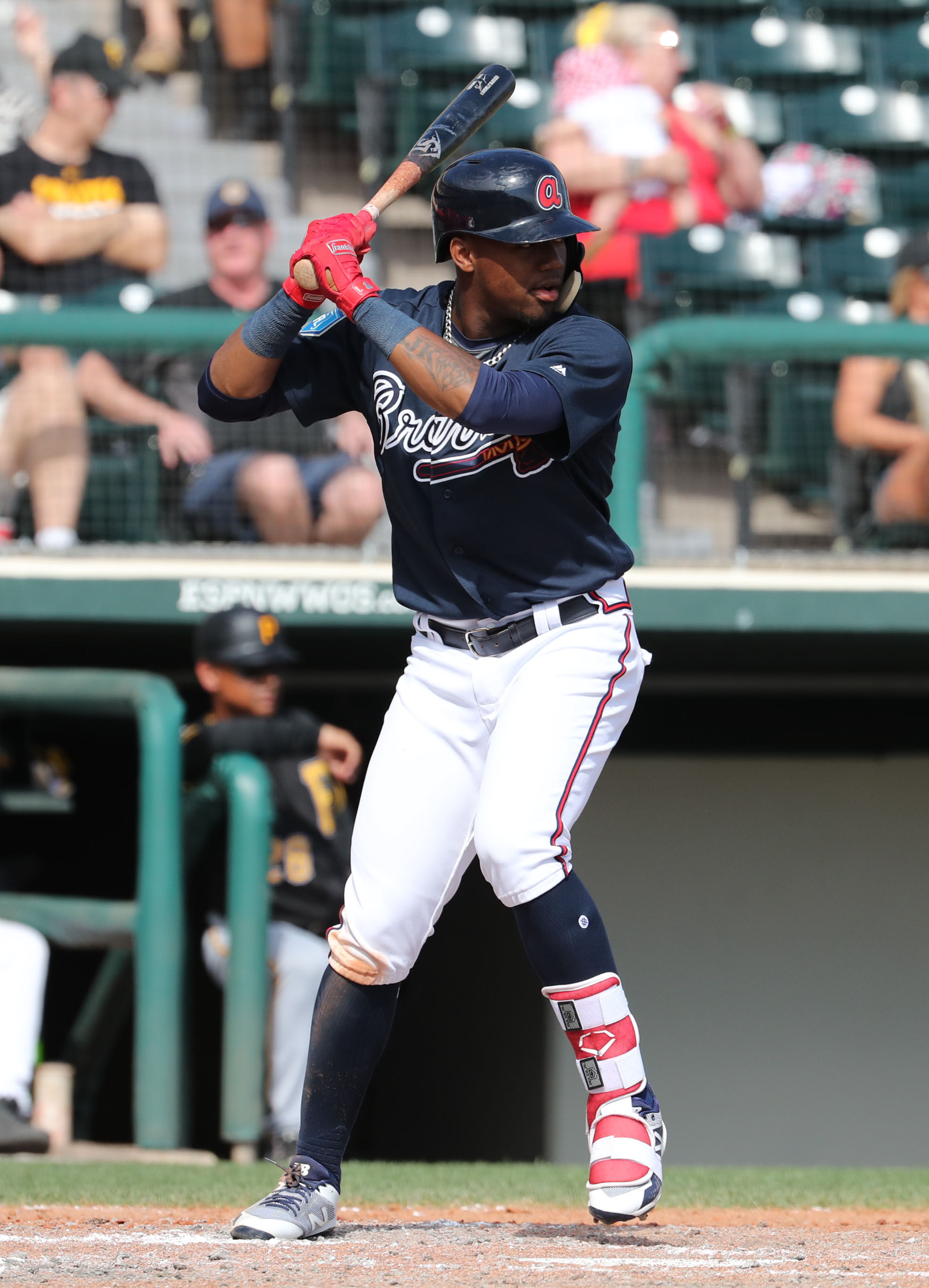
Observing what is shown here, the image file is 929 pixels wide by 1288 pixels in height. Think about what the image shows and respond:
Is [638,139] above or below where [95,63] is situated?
below

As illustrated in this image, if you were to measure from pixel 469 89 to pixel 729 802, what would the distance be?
3219mm

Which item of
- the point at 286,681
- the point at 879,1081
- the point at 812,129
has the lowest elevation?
the point at 879,1081

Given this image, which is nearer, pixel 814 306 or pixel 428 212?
pixel 814 306

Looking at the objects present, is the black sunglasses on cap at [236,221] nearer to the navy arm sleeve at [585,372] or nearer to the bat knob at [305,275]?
the bat knob at [305,275]

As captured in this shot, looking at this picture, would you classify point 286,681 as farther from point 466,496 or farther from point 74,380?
point 466,496

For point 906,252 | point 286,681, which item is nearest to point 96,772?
point 286,681

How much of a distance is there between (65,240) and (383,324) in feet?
12.5

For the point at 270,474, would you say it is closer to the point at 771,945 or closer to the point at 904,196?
the point at 771,945

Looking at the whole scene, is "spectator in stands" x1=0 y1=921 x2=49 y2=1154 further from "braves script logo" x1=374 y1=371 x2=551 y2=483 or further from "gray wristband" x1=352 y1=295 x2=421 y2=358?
"gray wristband" x1=352 y1=295 x2=421 y2=358

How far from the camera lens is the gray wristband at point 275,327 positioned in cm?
271

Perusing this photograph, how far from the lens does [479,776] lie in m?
2.70

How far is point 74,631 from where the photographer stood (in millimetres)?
5316

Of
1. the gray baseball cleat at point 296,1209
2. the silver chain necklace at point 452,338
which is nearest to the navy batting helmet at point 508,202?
the silver chain necklace at point 452,338

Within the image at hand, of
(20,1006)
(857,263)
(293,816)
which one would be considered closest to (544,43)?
(857,263)
